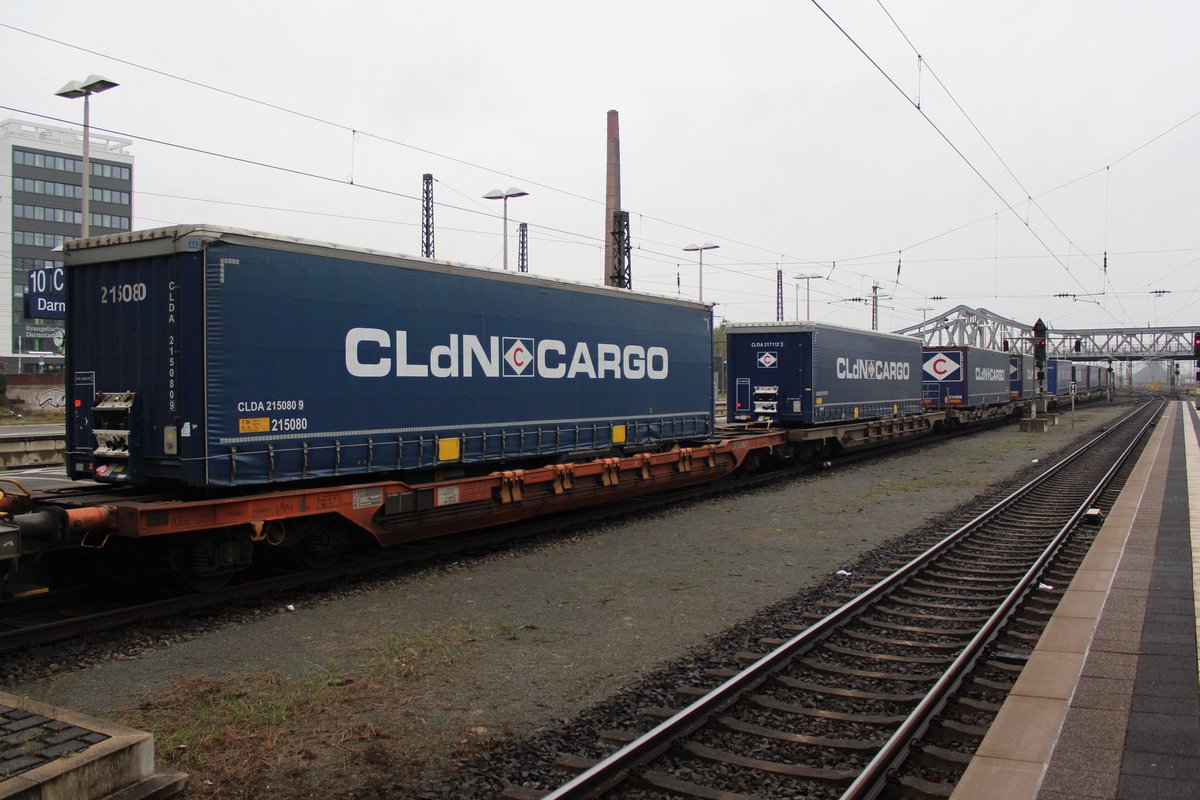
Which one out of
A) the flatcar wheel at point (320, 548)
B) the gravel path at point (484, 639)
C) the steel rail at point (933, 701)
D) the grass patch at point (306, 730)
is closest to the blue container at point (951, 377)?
the gravel path at point (484, 639)

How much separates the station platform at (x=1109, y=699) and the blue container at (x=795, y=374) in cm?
1087

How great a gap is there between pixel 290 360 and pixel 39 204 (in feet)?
296

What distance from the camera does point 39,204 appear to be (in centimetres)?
8138

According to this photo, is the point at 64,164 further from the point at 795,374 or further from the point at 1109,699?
the point at 1109,699

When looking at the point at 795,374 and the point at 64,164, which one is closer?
the point at 795,374

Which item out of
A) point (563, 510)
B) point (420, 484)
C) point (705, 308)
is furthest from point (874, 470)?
point (420, 484)

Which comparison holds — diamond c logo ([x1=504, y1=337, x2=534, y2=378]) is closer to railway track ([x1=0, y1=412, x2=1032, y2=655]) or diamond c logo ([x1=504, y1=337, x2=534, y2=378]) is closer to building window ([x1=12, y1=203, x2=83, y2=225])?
railway track ([x1=0, y1=412, x2=1032, y2=655])

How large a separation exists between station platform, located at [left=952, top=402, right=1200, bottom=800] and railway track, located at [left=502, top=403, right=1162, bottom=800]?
0.77 ft

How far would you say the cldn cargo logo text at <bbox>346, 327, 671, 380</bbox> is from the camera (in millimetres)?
9906

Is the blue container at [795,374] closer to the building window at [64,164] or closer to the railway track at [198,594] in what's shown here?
the railway track at [198,594]

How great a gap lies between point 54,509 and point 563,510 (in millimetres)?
7742

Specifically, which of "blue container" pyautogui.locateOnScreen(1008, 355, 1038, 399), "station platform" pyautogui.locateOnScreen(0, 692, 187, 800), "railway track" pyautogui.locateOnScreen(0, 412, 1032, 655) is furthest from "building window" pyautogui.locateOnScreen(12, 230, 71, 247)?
"station platform" pyautogui.locateOnScreen(0, 692, 187, 800)

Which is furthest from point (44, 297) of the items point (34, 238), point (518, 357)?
point (34, 238)

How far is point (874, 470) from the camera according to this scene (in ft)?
69.6
